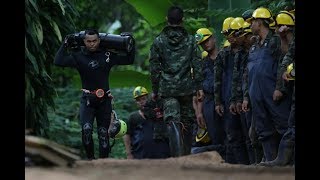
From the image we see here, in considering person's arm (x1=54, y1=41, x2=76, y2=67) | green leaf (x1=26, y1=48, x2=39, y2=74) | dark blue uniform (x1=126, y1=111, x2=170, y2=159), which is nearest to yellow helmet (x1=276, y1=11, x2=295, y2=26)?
person's arm (x1=54, y1=41, x2=76, y2=67)

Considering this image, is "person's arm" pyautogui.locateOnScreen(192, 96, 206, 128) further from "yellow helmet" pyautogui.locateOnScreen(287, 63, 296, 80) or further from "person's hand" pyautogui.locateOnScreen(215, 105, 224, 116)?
"yellow helmet" pyautogui.locateOnScreen(287, 63, 296, 80)

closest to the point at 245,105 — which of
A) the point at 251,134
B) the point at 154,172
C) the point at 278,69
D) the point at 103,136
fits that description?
the point at 251,134

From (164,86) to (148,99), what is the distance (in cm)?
170

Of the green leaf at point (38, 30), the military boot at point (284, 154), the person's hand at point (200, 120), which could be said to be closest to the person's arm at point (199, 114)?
the person's hand at point (200, 120)

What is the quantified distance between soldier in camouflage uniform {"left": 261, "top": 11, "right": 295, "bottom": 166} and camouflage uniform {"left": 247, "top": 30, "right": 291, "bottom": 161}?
263 mm

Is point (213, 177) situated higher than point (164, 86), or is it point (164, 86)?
point (164, 86)

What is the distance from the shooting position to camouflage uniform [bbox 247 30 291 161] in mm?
7797

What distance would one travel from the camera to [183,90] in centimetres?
859

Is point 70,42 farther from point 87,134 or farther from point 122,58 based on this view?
point 87,134

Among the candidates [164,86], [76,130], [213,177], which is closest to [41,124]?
[164,86]

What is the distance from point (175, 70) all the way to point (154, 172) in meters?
2.94

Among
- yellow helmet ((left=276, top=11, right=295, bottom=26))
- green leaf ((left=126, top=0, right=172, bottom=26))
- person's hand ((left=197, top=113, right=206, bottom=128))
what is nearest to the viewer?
yellow helmet ((left=276, top=11, right=295, bottom=26))
